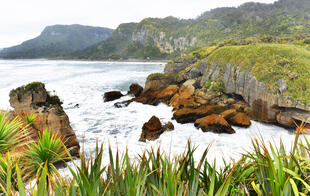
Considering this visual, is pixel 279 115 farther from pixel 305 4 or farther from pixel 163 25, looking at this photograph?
pixel 163 25

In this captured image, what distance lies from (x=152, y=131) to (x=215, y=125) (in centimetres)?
519

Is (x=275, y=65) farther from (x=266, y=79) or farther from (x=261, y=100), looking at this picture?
(x=261, y=100)

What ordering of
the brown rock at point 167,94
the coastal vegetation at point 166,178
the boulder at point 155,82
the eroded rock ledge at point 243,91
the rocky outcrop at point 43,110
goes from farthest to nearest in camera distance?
the boulder at point 155,82 < the brown rock at point 167,94 < the eroded rock ledge at point 243,91 < the rocky outcrop at point 43,110 < the coastal vegetation at point 166,178

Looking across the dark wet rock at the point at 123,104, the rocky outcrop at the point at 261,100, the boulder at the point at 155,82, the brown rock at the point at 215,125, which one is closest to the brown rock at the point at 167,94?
the boulder at the point at 155,82

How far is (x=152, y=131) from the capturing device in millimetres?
13297

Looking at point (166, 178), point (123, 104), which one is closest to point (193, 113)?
point (123, 104)

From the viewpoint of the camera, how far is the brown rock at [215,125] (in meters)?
13.1

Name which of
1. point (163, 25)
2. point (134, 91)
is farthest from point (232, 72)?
point (163, 25)

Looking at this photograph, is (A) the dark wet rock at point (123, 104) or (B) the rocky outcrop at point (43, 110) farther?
(A) the dark wet rock at point (123, 104)

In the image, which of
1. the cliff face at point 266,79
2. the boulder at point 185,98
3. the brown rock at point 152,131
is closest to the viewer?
the brown rock at point 152,131

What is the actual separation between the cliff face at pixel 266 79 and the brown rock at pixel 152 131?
359 inches

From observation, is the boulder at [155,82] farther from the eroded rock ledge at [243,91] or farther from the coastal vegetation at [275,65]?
the coastal vegetation at [275,65]

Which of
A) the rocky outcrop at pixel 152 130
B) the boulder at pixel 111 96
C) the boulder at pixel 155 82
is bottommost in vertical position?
the rocky outcrop at pixel 152 130

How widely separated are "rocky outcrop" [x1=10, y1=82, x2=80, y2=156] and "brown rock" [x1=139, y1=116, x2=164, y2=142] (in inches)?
192
